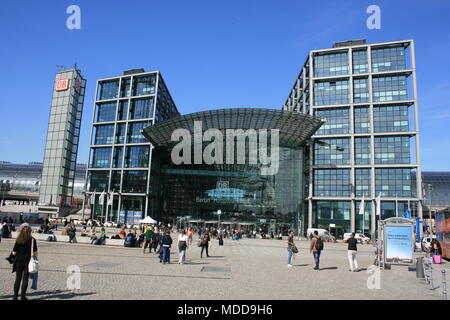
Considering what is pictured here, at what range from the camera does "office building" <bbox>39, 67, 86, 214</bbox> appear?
78062mm

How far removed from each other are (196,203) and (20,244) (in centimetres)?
6854

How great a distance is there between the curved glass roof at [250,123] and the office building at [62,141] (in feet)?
75.3

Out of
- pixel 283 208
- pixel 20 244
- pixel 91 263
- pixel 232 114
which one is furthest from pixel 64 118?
pixel 20 244

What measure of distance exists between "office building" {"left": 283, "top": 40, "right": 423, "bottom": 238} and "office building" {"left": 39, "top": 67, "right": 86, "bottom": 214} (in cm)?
5386

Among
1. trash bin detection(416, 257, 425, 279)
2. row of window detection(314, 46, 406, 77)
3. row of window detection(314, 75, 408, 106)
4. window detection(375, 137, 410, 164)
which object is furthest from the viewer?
row of window detection(314, 46, 406, 77)

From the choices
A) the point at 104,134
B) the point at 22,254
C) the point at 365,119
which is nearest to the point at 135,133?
the point at 104,134

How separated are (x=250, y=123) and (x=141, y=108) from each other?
27.0 meters

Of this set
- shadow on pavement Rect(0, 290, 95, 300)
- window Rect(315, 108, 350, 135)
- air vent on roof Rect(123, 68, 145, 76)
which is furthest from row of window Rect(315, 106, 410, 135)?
shadow on pavement Rect(0, 290, 95, 300)

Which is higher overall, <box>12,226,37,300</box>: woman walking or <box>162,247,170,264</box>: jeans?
<box>12,226,37,300</box>: woman walking

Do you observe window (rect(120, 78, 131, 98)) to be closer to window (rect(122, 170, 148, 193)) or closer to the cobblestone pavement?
window (rect(122, 170, 148, 193))

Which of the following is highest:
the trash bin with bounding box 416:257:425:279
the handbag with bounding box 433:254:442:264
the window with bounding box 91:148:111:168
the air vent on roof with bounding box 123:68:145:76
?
the air vent on roof with bounding box 123:68:145:76

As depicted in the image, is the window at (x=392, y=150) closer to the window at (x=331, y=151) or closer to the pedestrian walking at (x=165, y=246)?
the window at (x=331, y=151)

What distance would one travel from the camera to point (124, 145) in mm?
76500

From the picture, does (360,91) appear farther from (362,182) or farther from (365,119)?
(362,182)
